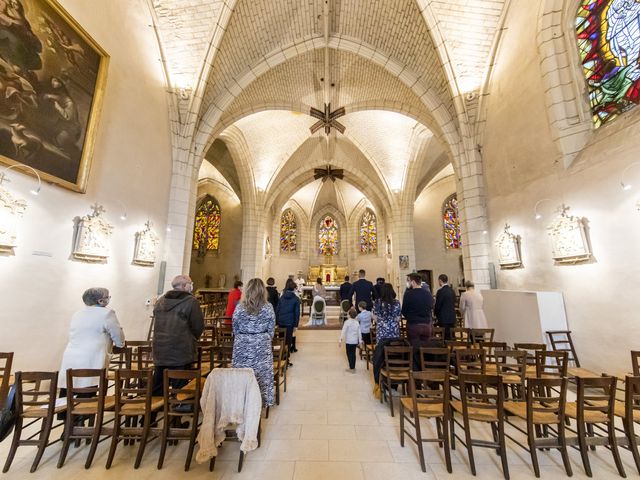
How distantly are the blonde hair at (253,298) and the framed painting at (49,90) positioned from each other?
Result: 3114mm

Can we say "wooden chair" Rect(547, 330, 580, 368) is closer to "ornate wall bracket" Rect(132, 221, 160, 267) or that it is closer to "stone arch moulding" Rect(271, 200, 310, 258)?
"ornate wall bracket" Rect(132, 221, 160, 267)

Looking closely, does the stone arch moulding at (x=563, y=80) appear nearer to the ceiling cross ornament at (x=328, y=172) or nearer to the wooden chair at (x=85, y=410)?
the wooden chair at (x=85, y=410)

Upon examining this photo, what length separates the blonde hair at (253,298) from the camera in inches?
93.2

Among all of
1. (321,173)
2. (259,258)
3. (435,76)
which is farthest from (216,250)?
(435,76)

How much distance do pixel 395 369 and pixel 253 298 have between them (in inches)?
76.0

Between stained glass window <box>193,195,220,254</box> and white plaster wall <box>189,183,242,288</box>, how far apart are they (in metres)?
0.27

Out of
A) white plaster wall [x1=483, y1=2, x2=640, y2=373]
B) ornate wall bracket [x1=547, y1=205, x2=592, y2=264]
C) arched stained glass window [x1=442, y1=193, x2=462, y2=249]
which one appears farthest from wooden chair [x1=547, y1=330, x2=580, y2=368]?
arched stained glass window [x1=442, y1=193, x2=462, y2=249]

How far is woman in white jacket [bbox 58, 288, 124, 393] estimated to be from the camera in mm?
2338

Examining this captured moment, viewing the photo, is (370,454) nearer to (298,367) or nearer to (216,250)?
(298,367)

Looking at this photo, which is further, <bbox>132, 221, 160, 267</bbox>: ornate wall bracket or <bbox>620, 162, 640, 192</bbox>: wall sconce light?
<bbox>132, 221, 160, 267</bbox>: ornate wall bracket

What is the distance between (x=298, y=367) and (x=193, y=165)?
5312 mm

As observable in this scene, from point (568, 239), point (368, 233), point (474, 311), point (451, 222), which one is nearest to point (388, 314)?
point (474, 311)

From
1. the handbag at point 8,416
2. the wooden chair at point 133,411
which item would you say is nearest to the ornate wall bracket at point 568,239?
the wooden chair at point 133,411

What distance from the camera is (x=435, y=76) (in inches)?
259
